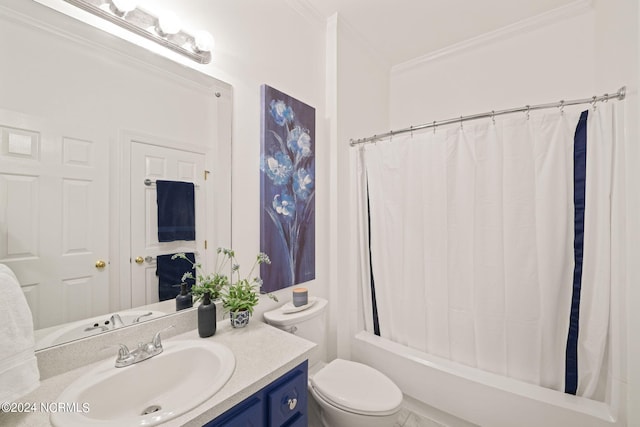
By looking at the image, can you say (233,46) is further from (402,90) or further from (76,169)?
(402,90)

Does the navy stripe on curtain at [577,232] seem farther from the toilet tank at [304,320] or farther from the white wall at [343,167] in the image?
the toilet tank at [304,320]

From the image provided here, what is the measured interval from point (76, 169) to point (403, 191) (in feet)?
5.42

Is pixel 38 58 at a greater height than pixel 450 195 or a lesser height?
greater

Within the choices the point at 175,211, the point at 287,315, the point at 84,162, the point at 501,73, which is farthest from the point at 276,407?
the point at 501,73

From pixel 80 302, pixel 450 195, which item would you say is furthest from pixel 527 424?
pixel 80 302

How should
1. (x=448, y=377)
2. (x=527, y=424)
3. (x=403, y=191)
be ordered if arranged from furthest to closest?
(x=403, y=191) < (x=448, y=377) < (x=527, y=424)

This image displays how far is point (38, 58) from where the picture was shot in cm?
81

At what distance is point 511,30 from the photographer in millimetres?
1936

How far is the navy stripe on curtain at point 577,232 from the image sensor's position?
1244 millimetres

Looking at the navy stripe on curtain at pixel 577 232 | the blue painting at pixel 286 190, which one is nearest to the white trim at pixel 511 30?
the navy stripe on curtain at pixel 577 232

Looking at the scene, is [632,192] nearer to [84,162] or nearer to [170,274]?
[170,274]

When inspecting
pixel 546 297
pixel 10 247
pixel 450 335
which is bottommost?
pixel 450 335

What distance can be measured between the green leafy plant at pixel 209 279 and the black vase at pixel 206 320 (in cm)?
6

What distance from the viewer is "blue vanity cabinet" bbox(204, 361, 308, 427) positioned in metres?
0.77
